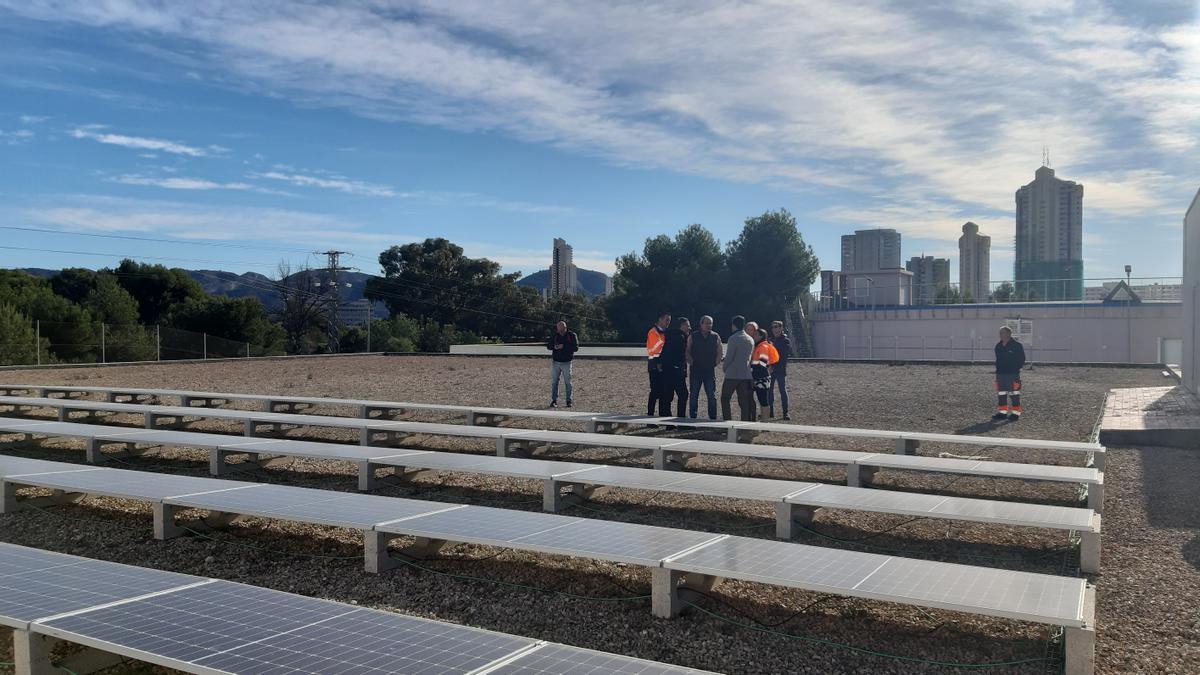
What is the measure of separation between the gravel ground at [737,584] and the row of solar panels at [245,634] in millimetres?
415

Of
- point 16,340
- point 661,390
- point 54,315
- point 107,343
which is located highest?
point 54,315

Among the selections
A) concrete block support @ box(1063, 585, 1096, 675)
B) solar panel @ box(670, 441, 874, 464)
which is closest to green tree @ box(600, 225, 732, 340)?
solar panel @ box(670, 441, 874, 464)

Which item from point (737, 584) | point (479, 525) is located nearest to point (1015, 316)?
point (737, 584)

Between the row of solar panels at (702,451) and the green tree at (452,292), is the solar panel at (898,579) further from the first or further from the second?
the green tree at (452,292)

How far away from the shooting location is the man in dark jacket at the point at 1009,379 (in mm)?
13594

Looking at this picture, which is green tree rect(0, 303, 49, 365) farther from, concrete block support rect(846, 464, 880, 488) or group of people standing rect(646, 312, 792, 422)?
concrete block support rect(846, 464, 880, 488)

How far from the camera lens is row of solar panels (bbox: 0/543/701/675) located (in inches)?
121

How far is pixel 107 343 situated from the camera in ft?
107

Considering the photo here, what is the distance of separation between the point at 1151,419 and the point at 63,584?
Result: 1312cm

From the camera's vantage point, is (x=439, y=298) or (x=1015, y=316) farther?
(x=439, y=298)

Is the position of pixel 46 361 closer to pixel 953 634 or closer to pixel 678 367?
pixel 678 367

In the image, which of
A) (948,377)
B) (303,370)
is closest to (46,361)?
(303,370)

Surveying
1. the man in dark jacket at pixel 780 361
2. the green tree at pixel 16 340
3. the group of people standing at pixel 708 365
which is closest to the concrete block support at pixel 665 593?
the group of people standing at pixel 708 365

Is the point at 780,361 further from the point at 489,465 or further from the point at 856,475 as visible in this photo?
the point at 489,465
